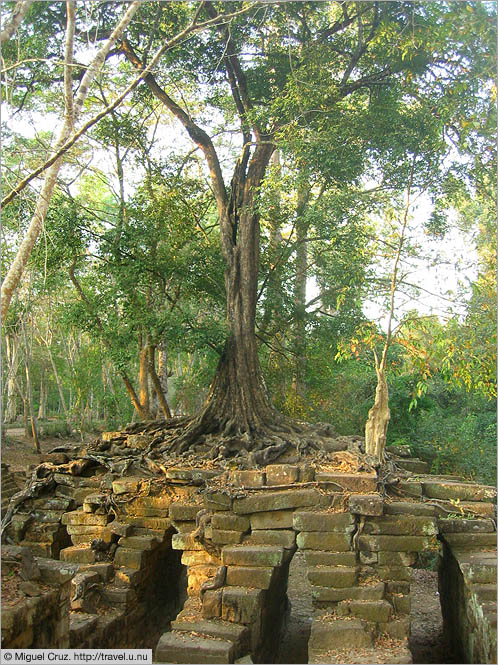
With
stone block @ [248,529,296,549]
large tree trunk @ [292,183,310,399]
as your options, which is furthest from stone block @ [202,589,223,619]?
large tree trunk @ [292,183,310,399]

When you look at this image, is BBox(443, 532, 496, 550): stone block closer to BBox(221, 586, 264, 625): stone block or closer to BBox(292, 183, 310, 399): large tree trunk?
BBox(221, 586, 264, 625): stone block

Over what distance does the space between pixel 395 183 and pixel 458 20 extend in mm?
2261

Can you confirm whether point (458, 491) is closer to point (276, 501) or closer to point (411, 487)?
point (411, 487)

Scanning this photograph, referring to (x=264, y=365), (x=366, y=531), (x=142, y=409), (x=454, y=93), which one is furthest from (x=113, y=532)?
(x=454, y=93)

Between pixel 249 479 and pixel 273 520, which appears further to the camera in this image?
pixel 249 479

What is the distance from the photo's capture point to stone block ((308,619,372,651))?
178 inches

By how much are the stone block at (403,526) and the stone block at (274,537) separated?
0.70m

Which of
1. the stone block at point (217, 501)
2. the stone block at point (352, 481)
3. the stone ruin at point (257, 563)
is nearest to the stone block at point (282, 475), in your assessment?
the stone ruin at point (257, 563)

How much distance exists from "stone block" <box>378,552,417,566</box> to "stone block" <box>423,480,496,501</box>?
2.89ft

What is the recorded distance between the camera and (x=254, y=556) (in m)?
5.35

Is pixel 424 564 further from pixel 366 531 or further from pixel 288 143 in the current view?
pixel 288 143

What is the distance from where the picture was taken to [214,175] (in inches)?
365

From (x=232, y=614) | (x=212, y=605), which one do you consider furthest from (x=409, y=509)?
(x=212, y=605)

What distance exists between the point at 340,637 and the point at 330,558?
74 cm
